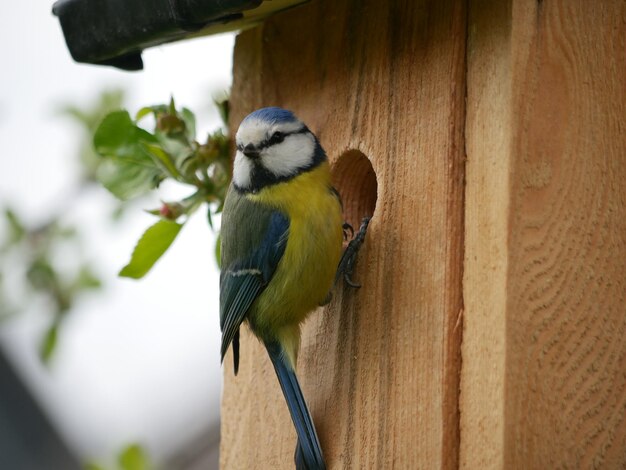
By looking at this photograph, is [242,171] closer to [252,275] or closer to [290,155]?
[290,155]

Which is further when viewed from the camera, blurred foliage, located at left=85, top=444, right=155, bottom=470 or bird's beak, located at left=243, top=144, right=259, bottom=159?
blurred foliage, located at left=85, top=444, right=155, bottom=470

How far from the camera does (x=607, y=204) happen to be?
2113mm

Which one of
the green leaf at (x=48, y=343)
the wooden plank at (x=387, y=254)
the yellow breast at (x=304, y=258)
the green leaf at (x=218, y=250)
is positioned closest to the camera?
the wooden plank at (x=387, y=254)

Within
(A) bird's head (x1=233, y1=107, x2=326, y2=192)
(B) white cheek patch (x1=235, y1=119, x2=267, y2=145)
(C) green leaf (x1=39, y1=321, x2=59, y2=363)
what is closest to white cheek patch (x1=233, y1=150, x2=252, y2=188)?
(A) bird's head (x1=233, y1=107, x2=326, y2=192)

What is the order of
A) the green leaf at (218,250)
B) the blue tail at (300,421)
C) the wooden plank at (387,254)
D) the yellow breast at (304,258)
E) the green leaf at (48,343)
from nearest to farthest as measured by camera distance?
the wooden plank at (387,254), the blue tail at (300,421), the yellow breast at (304,258), the green leaf at (218,250), the green leaf at (48,343)

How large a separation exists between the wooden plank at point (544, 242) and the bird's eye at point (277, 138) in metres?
0.52

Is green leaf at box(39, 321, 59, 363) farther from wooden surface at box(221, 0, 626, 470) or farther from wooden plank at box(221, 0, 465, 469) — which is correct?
wooden surface at box(221, 0, 626, 470)

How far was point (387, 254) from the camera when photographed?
2240 millimetres

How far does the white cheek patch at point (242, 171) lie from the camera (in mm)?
2523

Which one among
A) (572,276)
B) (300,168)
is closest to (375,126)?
(300,168)

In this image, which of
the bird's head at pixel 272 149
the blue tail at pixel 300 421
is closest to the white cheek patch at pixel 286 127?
the bird's head at pixel 272 149

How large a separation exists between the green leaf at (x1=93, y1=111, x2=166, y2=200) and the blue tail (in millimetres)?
671

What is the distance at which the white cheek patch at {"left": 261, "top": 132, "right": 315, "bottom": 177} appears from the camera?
2.45 meters

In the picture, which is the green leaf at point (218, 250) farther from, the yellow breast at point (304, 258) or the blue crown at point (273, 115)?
the blue crown at point (273, 115)
